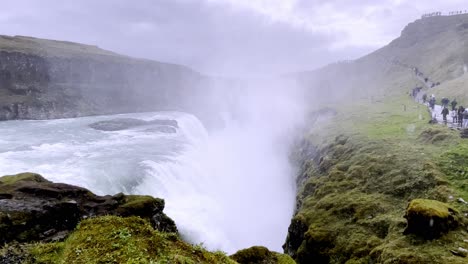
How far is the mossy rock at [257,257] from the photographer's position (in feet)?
38.3

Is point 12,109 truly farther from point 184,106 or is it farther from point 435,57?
point 435,57

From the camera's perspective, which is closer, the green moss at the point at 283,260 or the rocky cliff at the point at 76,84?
the green moss at the point at 283,260

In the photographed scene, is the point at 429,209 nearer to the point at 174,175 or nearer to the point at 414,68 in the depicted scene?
the point at 174,175

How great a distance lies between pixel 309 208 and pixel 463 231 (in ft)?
41.7

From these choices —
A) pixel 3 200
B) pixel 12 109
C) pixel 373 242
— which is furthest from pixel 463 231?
pixel 12 109

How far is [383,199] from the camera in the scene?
80.4 ft

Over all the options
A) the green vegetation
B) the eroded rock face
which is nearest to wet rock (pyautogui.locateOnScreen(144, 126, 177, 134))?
the green vegetation

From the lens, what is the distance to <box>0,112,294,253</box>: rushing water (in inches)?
1526

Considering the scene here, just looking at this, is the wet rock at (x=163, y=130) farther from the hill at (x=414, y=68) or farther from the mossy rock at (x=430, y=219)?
the hill at (x=414, y=68)

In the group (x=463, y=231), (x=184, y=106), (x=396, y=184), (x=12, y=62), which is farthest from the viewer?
(x=184, y=106)

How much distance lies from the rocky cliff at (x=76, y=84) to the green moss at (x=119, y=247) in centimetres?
10307

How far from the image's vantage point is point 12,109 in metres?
95.4

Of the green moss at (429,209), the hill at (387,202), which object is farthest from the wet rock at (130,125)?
the green moss at (429,209)

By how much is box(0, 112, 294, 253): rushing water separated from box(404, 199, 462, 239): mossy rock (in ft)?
78.4
